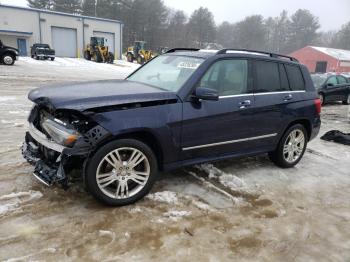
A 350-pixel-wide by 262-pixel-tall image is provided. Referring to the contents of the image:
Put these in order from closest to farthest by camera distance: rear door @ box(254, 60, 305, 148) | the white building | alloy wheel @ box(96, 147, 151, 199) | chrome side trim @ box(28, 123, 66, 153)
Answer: chrome side trim @ box(28, 123, 66, 153)
alloy wheel @ box(96, 147, 151, 199)
rear door @ box(254, 60, 305, 148)
the white building

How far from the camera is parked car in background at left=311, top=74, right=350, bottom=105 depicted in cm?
1435

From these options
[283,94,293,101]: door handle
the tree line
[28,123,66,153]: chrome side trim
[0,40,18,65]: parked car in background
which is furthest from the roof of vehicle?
the tree line

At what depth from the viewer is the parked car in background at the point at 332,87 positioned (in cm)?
1435

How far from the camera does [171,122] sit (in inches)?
159

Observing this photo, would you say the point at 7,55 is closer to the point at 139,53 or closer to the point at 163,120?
the point at 139,53

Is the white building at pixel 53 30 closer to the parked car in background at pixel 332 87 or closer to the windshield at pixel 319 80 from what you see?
the windshield at pixel 319 80

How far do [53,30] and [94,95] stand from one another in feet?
129

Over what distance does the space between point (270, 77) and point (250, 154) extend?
1.21 metres

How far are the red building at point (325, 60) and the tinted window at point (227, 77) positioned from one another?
45.8 metres

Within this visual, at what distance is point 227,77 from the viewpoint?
470cm

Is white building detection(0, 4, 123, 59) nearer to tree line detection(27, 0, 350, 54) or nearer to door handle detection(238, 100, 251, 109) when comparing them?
tree line detection(27, 0, 350, 54)

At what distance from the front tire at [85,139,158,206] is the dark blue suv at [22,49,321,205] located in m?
0.01

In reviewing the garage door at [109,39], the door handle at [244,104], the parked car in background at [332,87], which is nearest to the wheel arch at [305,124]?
the door handle at [244,104]

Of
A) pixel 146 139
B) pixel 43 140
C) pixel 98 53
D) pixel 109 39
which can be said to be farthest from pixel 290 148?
pixel 109 39
